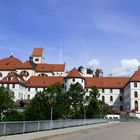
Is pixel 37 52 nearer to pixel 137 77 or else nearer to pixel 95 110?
pixel 137 77

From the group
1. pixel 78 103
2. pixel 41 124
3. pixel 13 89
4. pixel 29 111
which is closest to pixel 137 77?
pixel 78 103

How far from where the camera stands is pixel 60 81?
137m

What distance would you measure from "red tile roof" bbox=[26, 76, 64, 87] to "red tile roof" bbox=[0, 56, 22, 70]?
33.9ft

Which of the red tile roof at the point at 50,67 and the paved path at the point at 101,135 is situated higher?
the red tile roof at the point at 50,67

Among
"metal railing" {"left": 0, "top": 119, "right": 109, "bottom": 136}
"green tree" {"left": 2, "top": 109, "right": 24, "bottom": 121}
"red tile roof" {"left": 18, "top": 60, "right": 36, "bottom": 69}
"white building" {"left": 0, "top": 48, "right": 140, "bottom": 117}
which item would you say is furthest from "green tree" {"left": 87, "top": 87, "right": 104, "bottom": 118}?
"metal railing" {"left": 0, "top": 119, "right": 109, "bottom": 136}

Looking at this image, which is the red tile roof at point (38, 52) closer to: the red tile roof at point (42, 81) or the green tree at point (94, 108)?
the red tile roof at point (42, 81)

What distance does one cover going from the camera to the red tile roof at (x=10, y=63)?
14288 cm

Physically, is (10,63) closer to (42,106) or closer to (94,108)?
(94,108)

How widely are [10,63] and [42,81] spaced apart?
57.4 feet

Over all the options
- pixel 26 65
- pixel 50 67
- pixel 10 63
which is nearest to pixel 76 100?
pixel 26 65

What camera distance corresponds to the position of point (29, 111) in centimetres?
8194

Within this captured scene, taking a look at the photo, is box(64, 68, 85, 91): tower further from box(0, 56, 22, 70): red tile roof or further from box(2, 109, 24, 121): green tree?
box(2, 109, 24, 121): green tree

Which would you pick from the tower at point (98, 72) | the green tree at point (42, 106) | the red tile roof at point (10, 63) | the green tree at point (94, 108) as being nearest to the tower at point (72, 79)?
the green tree at point (94, 108)

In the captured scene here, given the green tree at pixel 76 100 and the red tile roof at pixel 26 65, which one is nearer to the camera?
the green tree at pixel 76 100
